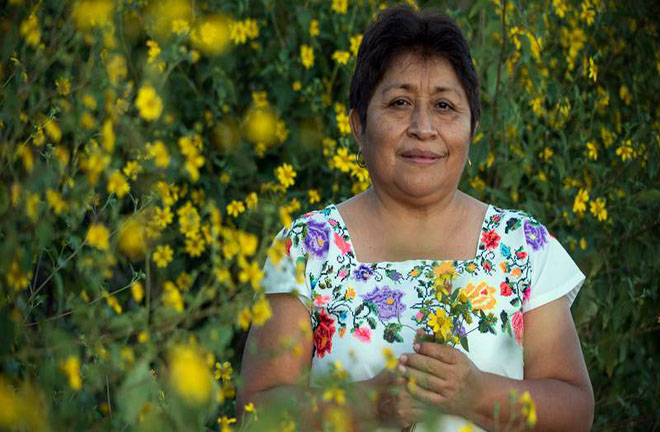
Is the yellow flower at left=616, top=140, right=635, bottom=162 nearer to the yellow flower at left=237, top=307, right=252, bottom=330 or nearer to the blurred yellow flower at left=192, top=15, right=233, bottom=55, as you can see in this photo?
the blurred yellow flower at left=192, top=15, right=233, bottom=55

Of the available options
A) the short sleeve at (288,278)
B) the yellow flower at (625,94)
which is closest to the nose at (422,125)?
the short sleeve at (288,278)

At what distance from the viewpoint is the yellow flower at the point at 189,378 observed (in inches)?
39.0

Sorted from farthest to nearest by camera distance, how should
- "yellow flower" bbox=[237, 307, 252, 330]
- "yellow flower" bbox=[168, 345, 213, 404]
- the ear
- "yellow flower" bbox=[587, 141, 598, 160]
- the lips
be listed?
"yellow flower" bbox=[587, 141, 598, 160], the ear, the lips, "yellow flower" bbox=[237, 307, 252, 330], "yellow flower" bbox=[168, 345, 213, 404]

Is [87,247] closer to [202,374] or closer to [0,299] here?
[0,299]

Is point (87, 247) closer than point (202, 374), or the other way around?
point (202, 374)

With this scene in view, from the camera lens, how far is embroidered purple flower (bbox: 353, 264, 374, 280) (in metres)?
2.14

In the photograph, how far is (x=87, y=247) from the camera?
234 centimetres

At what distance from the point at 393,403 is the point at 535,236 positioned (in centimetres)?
57

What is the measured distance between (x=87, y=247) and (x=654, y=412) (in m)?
1.81

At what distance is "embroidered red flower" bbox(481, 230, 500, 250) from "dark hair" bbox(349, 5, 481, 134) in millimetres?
256

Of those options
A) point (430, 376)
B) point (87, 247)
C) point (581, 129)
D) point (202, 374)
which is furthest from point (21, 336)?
point (581, 129)

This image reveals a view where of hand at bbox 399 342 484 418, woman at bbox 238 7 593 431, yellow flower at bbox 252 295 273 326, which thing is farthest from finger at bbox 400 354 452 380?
yellow flower at bbox 252 295 273 326

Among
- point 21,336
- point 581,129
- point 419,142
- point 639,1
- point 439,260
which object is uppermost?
point 639,1

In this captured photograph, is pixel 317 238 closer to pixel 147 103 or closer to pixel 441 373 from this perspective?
pixel 441 373
